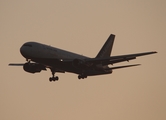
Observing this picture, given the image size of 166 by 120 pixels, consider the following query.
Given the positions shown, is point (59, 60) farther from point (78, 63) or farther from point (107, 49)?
point (107, 49)

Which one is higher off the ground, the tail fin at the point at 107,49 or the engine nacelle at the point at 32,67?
the tail fin at the point at 107,49

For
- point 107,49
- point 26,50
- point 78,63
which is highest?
point 107,49

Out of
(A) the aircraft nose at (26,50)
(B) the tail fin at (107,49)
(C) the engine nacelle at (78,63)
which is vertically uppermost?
(B) the tail fin at (107,49)

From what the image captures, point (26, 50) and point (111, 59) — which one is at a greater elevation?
point (26, 50)

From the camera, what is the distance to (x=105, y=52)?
71.2m

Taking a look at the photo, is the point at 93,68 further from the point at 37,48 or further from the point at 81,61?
the point at 37,48

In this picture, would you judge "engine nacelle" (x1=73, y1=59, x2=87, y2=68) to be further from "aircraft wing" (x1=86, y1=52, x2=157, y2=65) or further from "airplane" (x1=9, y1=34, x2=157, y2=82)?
"aircraft wing" (x1=86, y1=52, x2=157, y2=65)

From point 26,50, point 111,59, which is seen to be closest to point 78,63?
point 111,59

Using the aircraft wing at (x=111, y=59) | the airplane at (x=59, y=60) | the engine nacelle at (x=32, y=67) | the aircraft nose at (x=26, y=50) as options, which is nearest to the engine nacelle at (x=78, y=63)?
the airplane at (x=59, y=60)

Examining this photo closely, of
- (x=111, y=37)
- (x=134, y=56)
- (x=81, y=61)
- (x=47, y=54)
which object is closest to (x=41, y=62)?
(x=47, y=54)

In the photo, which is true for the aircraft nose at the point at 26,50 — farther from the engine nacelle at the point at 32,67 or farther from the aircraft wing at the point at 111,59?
the aircraft wing at the point at 111,59

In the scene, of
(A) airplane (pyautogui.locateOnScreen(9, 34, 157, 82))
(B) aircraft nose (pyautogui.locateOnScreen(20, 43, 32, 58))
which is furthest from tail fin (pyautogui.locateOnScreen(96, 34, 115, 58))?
(B) aircraft nose (pyautogui.locateOnScreen(20, 43, 32, 58))

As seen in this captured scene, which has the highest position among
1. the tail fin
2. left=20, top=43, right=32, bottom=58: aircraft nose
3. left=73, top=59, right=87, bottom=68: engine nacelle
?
the tail fin

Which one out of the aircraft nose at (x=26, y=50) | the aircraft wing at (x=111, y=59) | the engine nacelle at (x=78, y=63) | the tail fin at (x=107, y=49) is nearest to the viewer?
the aircraft wing at (x=111, y=59)
